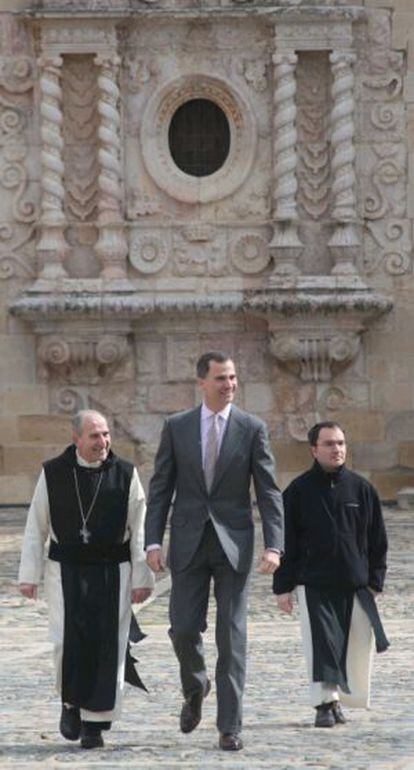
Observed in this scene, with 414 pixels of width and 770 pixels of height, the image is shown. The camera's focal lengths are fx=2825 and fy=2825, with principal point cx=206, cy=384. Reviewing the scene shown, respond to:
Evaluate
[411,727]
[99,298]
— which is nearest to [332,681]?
[411,727]

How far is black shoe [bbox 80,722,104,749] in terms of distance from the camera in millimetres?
11938

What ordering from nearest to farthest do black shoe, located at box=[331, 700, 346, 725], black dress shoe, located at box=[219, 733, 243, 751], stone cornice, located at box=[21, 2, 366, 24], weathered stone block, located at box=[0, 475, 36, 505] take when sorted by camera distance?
black dress shoe, located at box=[219, 733, 243, 751] < black shoe, located at box=[331, 700, 346, 725] < stone cornice, located at box=[21, 2, 366, 24] < weathered stone block, located at box=[0, 475, 36, 505]

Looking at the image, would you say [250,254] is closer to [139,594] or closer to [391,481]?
[391,481]

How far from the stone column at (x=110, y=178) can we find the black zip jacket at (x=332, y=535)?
1190 centimetres

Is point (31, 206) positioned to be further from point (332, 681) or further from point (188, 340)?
point (332, 681)

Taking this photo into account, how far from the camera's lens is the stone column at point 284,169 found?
2444cm

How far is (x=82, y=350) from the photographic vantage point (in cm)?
2448

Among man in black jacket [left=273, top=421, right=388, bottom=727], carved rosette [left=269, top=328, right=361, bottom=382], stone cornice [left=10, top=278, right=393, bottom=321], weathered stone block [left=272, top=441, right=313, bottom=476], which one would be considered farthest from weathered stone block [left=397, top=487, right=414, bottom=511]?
man in black jacket [left=273, top=421, right=388, bottom=727]

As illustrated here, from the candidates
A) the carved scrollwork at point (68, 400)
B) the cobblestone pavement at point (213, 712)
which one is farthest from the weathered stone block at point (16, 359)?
the cobblestone pavement at point (213, 712)

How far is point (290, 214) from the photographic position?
24547mm

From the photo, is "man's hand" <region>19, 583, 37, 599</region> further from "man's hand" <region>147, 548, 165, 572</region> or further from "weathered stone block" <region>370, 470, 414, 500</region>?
"weathered stone block" <region>370, 470, 414, 500</region>

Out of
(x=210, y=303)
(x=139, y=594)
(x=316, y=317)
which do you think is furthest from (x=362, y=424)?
(x=139, y=594)

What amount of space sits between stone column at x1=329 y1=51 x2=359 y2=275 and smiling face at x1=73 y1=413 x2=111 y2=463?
12.4 metres

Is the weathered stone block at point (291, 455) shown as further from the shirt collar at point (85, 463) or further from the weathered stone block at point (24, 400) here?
the shirt collar at point (85, 463)
